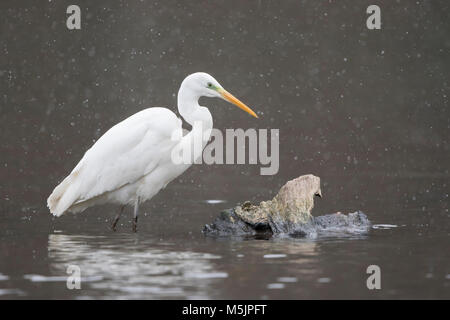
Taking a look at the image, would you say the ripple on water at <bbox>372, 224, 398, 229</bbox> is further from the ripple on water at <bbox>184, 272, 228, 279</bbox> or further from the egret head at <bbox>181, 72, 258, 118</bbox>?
the ripple on water at <bbox>184, 272, 228, 279</bbox>

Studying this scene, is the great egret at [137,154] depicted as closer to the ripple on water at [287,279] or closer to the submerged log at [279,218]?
the submerged log at [279,218]

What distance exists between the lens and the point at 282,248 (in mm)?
8594

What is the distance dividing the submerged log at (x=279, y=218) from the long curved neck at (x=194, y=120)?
76cm

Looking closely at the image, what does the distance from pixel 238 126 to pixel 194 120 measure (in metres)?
13.7

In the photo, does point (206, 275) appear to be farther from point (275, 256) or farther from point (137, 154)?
point (137, 154)

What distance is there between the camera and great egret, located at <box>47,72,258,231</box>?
31.9 feet

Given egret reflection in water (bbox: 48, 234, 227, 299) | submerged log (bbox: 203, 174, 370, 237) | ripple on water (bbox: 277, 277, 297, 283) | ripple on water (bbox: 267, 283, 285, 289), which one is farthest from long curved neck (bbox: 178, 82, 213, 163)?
ripple on water (bbox: 267, 283, 285, 289)

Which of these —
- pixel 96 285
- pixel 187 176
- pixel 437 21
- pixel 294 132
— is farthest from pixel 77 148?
pixel 437 21

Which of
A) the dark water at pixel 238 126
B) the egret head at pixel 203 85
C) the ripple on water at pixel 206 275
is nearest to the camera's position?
the ripple on water at pixel 206 275

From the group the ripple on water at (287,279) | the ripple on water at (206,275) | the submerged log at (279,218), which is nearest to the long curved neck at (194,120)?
the submerged log at (279,218)

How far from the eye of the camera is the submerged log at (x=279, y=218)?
9391 millimetres

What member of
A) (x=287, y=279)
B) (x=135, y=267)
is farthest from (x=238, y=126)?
(x=287, y=279)

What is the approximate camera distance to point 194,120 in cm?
987

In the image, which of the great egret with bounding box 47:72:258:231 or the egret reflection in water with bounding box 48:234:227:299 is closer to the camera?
the egret reflection in water with bounding box 48:234:227:299
